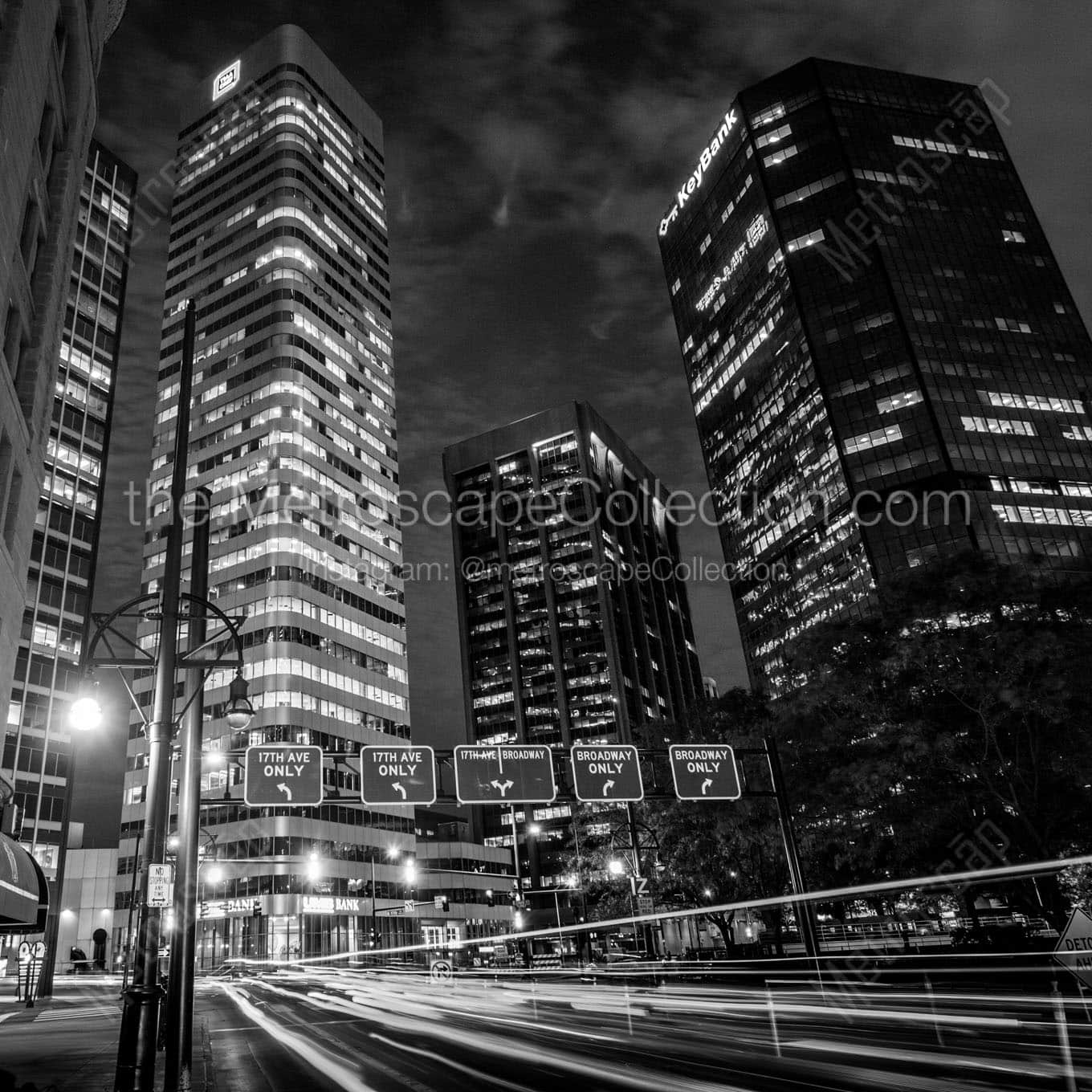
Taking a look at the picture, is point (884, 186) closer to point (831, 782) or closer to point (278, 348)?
point (278, 348)

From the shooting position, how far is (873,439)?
133125mm

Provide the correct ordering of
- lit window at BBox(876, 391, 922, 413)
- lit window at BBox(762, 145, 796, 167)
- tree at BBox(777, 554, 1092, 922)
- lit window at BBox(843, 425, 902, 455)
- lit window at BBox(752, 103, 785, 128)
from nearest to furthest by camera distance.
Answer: tree at BBox(777, 554, 1092, 922)
lit window at BBox(843, 425, 902, 455)
lit window at BBox(876, 391, 922, 413)
lit window at BBox(762, 145, 796, 167)
lit window at BBox(752, 103, 785, 128)

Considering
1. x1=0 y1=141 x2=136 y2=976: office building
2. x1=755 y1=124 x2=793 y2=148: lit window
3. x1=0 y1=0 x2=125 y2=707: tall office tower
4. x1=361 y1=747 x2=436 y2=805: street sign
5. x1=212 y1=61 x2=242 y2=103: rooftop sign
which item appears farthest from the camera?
x1=755 y1=124 x2=793 y2=148: lit window

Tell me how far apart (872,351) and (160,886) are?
143767 millimetres

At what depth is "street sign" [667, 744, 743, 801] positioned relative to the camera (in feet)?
101

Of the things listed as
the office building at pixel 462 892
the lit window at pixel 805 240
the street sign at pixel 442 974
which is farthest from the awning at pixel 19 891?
the lit window at pixel 805 240

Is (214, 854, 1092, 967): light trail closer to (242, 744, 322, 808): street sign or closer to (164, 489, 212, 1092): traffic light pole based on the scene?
(242, 744, 322, 808): street sign

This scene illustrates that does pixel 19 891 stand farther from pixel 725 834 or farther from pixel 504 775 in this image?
pixel 725 834

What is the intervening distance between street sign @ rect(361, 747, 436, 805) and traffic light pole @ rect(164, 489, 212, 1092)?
1057 centimetres

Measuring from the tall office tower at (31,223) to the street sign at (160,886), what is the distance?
12.8 metres

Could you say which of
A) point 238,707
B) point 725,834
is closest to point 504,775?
point 238,707

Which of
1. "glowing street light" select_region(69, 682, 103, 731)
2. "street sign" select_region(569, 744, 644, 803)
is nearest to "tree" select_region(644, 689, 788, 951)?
"street sign" select_region(569, 744, 644, 803)

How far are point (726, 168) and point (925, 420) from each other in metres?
85.3

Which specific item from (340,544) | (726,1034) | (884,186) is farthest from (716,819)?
(884,186)
